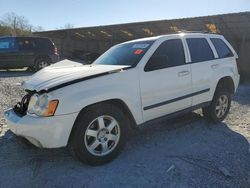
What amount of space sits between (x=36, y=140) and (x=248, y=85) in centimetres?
967

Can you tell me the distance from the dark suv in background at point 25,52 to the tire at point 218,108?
11660mm

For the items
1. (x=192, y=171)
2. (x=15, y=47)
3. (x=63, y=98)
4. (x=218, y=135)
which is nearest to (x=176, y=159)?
(x=192, y=171)

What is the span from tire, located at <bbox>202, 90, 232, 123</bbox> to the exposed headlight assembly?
134 inches

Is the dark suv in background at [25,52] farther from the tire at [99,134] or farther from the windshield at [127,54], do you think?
the tire at [99,134]

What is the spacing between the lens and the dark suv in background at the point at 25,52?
15.3m

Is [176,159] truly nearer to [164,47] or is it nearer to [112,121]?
[112,121]

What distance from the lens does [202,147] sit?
15.8ft

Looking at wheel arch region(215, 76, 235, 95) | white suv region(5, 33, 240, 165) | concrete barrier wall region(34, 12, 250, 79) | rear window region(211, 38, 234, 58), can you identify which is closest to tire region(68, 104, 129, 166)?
white suv region(5, 33, 240, 165)

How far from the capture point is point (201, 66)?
550 cm

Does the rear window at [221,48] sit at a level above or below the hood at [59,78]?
above

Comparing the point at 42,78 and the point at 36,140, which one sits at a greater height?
the point at 42,78

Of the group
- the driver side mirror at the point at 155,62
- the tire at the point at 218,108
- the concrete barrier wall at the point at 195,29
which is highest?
the concrete barrier wall at the point at 195,29

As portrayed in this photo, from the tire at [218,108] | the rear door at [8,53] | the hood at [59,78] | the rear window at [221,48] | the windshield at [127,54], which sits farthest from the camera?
the rear door at [8,53]

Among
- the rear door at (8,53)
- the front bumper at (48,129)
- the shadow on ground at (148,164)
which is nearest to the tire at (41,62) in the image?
the rear door at (8,53)
